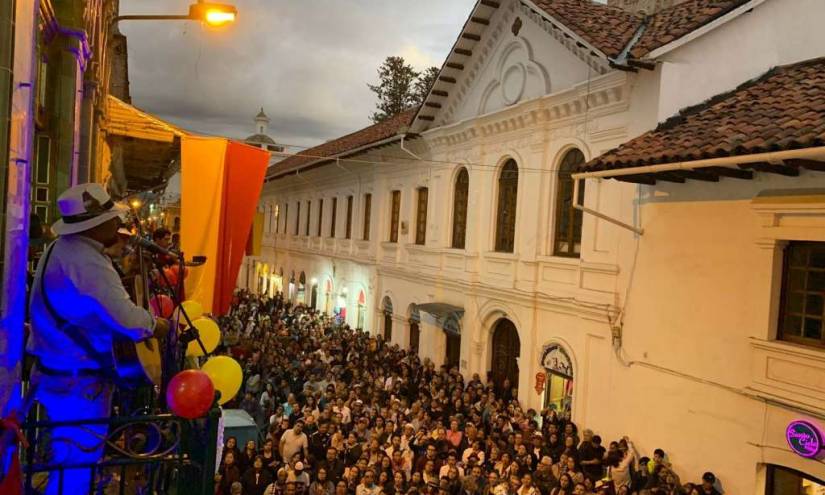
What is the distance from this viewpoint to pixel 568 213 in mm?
13547

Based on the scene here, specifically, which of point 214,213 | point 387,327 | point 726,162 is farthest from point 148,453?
point 387,327

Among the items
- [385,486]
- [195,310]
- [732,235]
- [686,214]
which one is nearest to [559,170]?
[686,214]

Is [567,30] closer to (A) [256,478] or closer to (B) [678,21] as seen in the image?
(B) [678,21]

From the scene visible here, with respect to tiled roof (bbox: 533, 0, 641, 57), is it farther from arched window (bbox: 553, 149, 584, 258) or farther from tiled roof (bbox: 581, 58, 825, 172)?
arched window (bbox: 553, 149, 584, 258)

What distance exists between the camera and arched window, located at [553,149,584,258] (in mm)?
13227

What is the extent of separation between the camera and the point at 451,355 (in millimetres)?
17547

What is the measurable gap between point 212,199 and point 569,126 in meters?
7.72

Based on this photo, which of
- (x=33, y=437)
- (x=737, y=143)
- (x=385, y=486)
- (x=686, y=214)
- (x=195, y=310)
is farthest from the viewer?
(x=686, y=214)

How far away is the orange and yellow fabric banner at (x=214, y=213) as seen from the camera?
8.41m

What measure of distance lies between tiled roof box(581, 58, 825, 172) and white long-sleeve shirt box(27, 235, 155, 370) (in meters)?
7.07

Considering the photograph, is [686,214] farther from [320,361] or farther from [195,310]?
[320,361]

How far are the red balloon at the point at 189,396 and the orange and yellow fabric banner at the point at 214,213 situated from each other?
4986mm

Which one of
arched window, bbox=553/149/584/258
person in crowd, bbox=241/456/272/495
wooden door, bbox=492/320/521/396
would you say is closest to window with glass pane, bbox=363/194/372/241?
wooden door, bbox=492/320/521/396

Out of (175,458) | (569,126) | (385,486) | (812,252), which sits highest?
(569,126)
